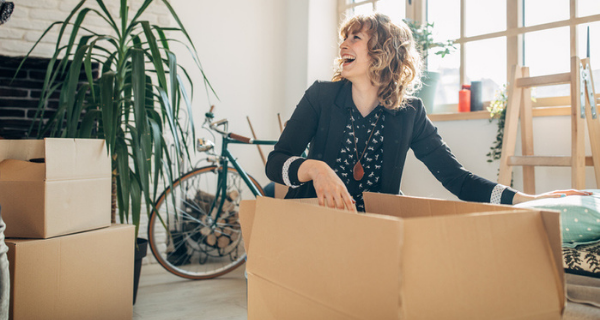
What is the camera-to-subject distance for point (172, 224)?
3.01 meters

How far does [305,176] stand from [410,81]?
2.56 ft

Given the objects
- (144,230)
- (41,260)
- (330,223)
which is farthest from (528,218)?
(144,230)

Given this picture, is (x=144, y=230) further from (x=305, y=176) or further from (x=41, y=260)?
(x=305, y=176)

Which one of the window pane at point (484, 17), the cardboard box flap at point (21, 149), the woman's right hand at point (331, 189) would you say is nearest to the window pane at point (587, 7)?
the window pane at point (484, 17)

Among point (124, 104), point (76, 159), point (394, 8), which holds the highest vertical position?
point (394, 8)

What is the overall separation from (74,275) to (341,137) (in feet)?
3.10

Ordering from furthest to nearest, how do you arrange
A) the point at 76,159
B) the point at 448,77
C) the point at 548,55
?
the point at 448,77, the point at 548,55, the point at 76,159

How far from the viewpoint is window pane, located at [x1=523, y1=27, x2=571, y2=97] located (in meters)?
2.41

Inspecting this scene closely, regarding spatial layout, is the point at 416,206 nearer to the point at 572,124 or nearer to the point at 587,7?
the point at 572,124

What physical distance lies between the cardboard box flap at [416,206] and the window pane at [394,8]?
8.47 ft

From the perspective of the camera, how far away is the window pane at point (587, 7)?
2.29 metres

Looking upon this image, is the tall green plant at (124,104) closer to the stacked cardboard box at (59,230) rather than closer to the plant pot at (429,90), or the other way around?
the stacked cardboard box at (59,230)

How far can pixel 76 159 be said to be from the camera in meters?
1.44

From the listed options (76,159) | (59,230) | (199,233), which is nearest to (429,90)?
(199,233)
